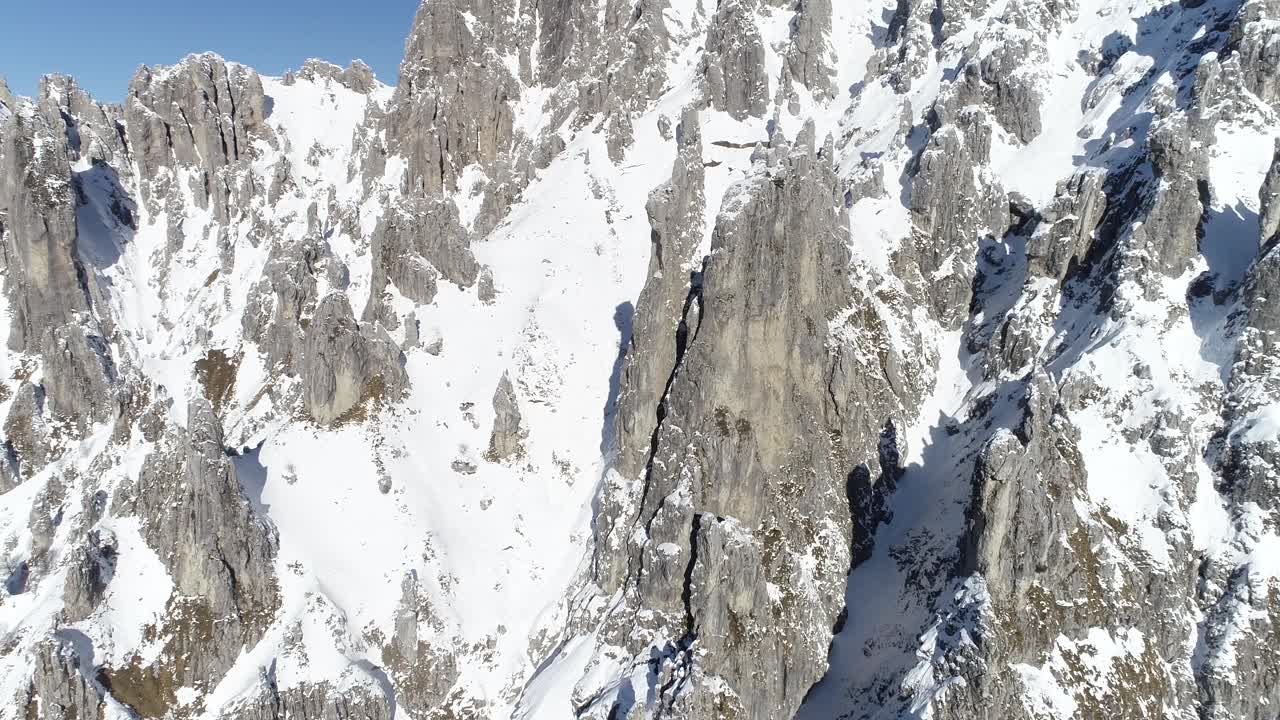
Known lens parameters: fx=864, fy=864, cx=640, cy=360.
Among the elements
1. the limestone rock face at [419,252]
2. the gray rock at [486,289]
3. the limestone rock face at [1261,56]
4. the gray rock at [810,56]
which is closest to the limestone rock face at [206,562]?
the limestone rock face at [419,252]

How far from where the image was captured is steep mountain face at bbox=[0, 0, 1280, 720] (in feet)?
203

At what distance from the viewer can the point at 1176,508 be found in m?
62.6

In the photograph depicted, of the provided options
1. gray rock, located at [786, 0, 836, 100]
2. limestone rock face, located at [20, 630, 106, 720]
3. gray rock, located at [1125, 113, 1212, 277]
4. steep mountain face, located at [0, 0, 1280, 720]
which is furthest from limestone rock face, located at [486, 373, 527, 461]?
gray rock, located at [786, 0, 836, 100]

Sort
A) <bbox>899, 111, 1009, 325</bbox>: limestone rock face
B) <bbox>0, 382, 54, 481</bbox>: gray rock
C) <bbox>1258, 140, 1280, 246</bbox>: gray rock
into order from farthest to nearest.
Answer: <bbox>0, 382, 54, 481</bbox>: gray rock → <bbox>899, 111, 1009, 325</bbox>: limestone rock face → <bbox>1258, 140, 1280, 246</bbox>: gray rock

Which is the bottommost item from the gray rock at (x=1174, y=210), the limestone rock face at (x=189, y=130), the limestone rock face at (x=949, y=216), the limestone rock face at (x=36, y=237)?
the gray rock at (x=1174, y=210)

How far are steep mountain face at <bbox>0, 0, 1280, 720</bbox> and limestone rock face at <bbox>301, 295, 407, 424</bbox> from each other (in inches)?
14.9

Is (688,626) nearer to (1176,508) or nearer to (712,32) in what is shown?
(1176,508)

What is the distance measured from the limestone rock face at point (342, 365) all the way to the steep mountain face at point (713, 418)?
379 mm

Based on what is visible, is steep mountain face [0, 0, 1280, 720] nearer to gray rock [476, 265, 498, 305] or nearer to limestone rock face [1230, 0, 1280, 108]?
limestone rock face [1230, 0, 1280, 108]

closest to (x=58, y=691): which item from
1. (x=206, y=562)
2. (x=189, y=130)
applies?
(x=206, y=562)

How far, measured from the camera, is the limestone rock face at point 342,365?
90.1 metres

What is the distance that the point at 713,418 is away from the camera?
75.0m

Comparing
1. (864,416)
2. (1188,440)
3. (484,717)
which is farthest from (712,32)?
(484,717)

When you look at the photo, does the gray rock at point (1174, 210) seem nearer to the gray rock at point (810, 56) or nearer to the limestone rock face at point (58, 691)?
the gray rock at point (810, 56)
